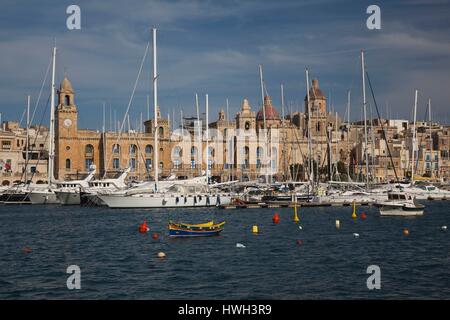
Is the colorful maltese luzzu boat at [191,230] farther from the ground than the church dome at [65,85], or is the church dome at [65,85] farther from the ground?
the church dome at [65,85]

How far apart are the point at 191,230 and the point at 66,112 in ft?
216

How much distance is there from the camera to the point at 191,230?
32344 mm

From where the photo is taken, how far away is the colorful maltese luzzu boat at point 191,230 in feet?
105

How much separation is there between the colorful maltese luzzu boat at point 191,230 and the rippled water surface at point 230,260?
412mm

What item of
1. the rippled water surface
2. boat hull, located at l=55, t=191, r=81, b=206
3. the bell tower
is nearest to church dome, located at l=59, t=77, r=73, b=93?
the bell tower

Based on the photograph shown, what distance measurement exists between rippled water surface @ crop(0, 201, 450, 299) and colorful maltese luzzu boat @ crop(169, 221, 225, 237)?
412 millimetres

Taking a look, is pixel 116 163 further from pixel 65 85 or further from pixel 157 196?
pixel 157 196

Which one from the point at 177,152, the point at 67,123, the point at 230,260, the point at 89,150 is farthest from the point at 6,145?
the point at 230,260

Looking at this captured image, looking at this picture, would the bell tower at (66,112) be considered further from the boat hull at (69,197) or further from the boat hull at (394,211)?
the boat hull at (394,211)

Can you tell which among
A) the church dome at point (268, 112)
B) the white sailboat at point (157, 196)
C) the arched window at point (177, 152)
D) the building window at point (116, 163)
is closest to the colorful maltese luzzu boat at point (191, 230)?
the white sailboat at point (157, 196)

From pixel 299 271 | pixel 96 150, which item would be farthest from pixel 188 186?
pixel 96 150
